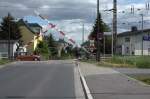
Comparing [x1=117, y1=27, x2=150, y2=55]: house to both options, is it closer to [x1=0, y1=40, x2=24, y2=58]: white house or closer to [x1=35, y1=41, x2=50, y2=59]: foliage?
[x1=35, y1=41, x2=50, y2=59]: foliage

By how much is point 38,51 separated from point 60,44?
56.2m

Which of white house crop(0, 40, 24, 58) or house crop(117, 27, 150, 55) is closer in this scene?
white house crop(0, 40, 24, 58)

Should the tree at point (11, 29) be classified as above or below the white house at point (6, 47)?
above

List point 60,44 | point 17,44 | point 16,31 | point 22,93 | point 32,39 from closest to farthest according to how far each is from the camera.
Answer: point 22,93
point 17,44
point 16,31
point 32,39
point 60,44

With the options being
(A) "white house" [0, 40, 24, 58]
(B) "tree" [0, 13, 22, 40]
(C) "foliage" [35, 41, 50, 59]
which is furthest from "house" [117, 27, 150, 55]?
(A) "white house" [0, 40, 24, 58]

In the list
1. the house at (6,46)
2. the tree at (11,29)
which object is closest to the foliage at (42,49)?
the tree at (11,29)

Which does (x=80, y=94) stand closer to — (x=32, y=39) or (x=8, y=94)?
(x=8, y=94)

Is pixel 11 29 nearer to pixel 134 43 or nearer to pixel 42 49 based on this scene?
pixel 42 49

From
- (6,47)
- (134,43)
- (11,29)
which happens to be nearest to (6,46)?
(6,47)

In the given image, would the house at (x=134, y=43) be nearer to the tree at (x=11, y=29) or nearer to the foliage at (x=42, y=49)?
the foliage at (x=42, y=49)

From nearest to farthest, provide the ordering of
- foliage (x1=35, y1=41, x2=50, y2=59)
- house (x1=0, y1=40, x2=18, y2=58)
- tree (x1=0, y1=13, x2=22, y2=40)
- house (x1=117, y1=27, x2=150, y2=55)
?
house (x1=0, y1=40, x2=18, y2=58)
tree (x1=0, y1=13, x2=22, y2=40)
house (x1=117, y1=27, x2=150, y2=55)
foliage (x1=35, y1=41, x2=50, y2=59)

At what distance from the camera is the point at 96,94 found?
18.0 metres

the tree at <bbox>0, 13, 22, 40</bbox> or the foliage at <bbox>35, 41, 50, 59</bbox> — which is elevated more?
the tree at <bbox>0, 13, 22, 40</bbox>

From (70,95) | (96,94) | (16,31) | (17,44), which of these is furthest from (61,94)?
(16,31)
